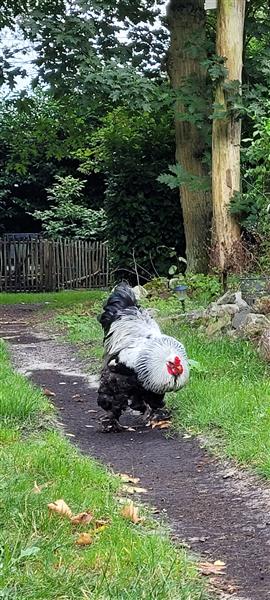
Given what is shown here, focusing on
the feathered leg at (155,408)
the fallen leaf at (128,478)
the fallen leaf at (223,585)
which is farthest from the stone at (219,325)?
the fallen leaf at (223,585)

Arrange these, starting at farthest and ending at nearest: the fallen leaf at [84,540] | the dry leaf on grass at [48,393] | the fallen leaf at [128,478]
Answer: the dry leaf on grass at [48,393] < the fallen leaf at [128,478] < the fallen leaf at [84,540]

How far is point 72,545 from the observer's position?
378 centimetres

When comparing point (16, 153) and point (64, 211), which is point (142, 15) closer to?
point (16, 153)

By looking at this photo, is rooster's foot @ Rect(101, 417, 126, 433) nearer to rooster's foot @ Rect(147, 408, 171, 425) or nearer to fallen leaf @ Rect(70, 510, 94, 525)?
rooster's foot @ Rect(147, 408, 171, 425)

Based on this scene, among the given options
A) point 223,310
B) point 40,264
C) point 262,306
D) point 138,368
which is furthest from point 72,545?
point 40,264

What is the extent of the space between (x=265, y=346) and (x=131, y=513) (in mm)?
4221

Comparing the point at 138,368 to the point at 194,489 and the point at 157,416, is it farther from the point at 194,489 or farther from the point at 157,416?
the point at 194,489

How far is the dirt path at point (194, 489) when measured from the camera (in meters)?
4.11

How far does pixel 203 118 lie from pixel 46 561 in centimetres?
1224

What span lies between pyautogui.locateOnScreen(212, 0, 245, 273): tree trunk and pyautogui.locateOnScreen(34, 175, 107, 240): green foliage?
13968mm

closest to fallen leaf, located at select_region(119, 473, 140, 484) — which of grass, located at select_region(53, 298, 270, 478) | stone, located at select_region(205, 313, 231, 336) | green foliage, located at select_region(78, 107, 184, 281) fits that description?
grass, located at select_region(53, 298, 270, 478)

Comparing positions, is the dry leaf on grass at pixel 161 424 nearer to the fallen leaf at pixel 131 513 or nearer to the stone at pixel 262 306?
the fallen leaf at pixel 131 513

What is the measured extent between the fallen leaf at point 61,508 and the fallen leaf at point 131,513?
0.35 meters

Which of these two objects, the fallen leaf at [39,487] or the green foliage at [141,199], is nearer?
the fallen leaf at [39,487]
